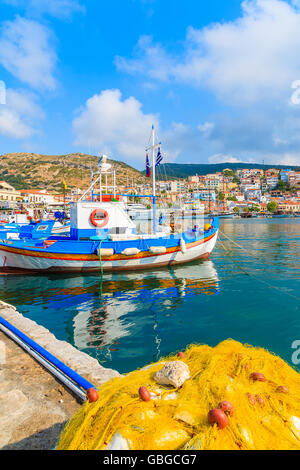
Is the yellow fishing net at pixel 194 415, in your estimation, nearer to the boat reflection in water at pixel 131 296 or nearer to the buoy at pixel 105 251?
the boat reflection in water at pixel 131 296

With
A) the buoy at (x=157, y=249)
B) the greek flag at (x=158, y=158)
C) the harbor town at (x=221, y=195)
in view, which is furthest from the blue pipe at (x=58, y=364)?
the harbor town at (x=221, y=195)

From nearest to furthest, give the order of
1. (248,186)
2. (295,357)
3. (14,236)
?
1. (295,357)
2. (14,236)
3. (248,186)

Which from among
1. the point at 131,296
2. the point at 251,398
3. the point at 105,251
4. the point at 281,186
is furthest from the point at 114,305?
the point at 281,186

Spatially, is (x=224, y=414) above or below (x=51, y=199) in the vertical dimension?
below

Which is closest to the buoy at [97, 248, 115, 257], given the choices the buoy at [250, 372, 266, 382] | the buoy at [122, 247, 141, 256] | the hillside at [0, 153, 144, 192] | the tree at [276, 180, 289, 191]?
the buoy at [122, 247, 141, 256]

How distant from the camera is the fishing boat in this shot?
1338 cm

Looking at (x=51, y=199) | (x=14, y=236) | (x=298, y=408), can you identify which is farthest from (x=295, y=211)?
(x=298, y=408)

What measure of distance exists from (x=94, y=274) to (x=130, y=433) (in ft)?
39.6

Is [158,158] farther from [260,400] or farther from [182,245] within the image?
[260,400]

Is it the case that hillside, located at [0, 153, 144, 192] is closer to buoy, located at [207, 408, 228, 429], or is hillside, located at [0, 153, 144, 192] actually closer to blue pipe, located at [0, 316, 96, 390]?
blue pipe, located at [0, 316, 96, 390]

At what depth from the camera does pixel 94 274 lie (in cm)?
1355

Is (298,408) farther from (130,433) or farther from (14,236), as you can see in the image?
(14,236)

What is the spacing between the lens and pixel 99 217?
48.8 ft

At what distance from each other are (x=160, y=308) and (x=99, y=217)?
777 centimetres
